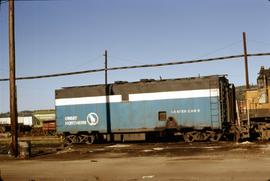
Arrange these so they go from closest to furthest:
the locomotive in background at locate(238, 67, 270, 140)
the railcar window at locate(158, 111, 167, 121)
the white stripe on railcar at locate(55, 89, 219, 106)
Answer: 1. the locomotive in background at locate(238, 67, 270, 140)
2. the white stripe on railcar at locate(55, 89, 219, 106)
3. the railcar window at locate(158, 111, 167, 121)

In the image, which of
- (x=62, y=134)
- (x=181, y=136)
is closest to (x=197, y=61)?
(x=181, y=136)

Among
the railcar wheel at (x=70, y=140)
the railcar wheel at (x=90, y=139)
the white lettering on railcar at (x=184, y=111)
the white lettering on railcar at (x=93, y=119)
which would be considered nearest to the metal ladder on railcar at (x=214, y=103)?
the white lettering on railcar at (x=184, y=111)

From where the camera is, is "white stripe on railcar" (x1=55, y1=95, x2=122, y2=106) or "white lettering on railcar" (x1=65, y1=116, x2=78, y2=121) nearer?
"white stripe on railcar" (x1=55, y1=95, x2=122, y2=106)

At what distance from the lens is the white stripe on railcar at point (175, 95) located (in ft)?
90.0

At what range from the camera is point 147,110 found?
1133 inches

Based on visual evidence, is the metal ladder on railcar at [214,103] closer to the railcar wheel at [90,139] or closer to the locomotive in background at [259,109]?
the locomotive in background at [259,109]

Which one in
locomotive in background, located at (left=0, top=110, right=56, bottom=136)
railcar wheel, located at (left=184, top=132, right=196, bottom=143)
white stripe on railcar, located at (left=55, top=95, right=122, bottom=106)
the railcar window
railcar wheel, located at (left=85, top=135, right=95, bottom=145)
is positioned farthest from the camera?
locomotive in background, located at (left=0, top=110, right=56, bottom=136)

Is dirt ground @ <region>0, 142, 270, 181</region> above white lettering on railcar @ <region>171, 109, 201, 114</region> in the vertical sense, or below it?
below

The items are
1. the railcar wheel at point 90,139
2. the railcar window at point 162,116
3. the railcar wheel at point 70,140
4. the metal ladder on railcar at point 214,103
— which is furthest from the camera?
the railcar wheel at point 70,140

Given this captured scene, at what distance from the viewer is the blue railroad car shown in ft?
90.2

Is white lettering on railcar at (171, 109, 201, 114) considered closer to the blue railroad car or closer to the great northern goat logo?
the blue railroad car

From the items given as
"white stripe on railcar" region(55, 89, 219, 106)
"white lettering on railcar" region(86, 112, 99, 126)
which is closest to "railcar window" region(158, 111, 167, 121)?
"white stripe on railcar" region(55, 89, 219, 106)

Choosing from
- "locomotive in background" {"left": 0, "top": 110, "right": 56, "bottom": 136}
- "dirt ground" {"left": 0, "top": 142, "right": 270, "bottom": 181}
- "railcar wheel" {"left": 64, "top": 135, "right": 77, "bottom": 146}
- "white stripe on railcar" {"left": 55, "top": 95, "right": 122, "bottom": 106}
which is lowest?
"dirt ground" {"left": 0, "top": 142, "right": 270, "bottom": 181}

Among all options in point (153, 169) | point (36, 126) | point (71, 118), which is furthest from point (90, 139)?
point (36, 126)
